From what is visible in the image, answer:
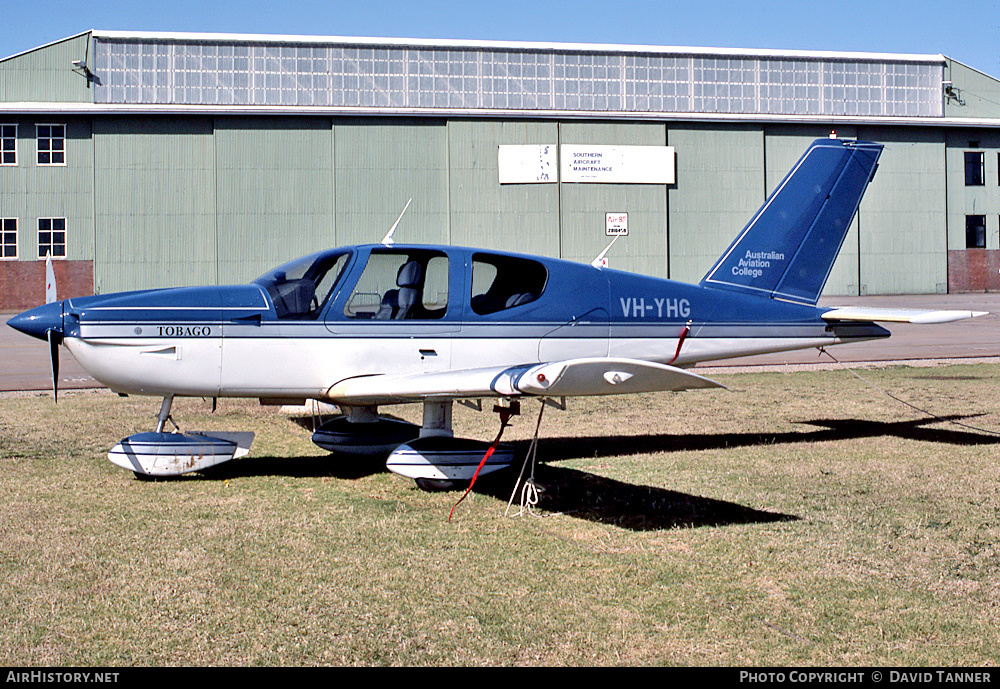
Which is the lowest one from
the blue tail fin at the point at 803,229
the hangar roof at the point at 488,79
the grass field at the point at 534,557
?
the grass field at the point at 534,557

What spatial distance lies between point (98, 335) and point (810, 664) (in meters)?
6.14

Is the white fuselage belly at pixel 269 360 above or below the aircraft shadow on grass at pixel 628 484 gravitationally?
above

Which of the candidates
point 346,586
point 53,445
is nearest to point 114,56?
point 53,445

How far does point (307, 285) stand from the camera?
26.6 feet

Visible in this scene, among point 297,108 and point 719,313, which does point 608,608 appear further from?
point 297,108

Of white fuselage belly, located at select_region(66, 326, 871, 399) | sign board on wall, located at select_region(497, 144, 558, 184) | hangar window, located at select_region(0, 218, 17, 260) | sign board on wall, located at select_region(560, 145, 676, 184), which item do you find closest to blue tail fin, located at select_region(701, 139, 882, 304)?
white fuselage belly, located at select_region(66, 326, 871, 399)

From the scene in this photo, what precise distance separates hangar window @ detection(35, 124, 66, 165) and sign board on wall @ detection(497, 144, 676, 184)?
16.1m

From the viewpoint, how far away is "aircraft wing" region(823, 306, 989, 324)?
28.5ft

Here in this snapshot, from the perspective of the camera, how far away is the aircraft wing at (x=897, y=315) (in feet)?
28.5

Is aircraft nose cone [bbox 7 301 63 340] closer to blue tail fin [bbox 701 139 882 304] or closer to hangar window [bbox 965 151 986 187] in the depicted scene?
blue tail fin [bbox 701 139 882 304]

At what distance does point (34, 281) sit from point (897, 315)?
3303 centimetres

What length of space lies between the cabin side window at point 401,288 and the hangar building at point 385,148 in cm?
2507

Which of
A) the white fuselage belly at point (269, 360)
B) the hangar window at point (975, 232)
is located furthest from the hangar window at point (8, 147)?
the hangar window at point (975, 232)

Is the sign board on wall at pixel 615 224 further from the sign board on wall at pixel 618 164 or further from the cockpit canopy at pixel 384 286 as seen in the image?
the cockpit canopy at pixel 384 286
